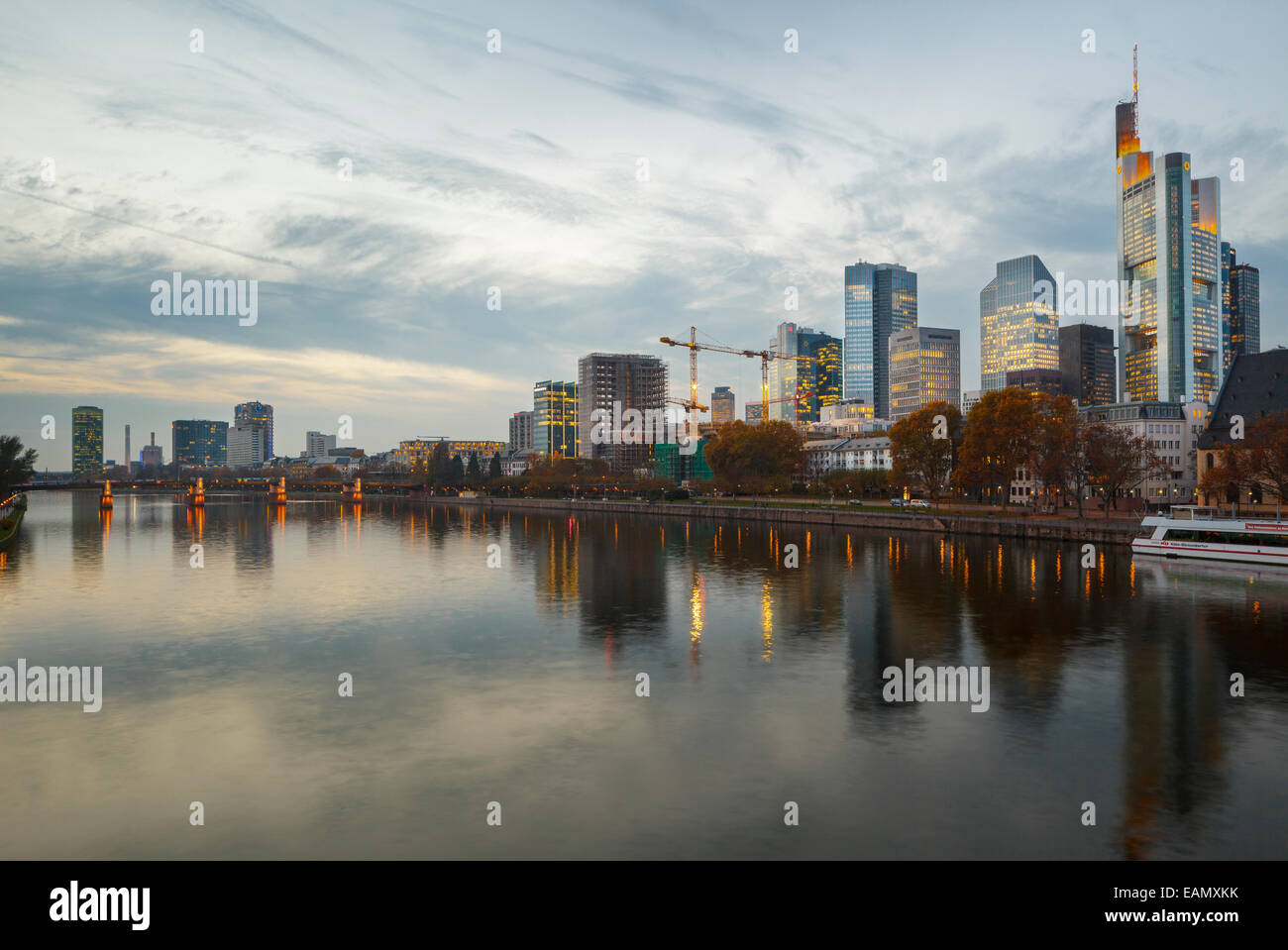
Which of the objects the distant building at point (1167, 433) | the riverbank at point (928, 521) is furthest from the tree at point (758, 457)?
the distant building at point (1167, 433)

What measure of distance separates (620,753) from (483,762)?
299cm

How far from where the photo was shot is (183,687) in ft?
81.4

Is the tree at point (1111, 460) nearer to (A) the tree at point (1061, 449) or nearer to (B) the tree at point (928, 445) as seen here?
(A) the tree at point (1061, 449)

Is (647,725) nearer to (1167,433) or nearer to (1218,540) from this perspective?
(1218,540)

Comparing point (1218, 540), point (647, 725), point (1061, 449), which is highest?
point (1061, 449)

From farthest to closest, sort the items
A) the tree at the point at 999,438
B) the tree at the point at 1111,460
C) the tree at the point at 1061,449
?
the tree at the point at 999,438
the tree at the point at 1061,449
the tree at the point at 1111,460

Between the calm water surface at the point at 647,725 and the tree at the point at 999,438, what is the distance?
43228mm

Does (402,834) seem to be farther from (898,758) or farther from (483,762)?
(898,758)

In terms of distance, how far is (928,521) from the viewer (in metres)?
88.9

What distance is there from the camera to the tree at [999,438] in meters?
87.9

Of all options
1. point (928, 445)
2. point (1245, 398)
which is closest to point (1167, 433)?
point (1245, 398)

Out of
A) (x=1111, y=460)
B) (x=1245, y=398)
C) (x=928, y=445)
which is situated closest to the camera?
(x=1111, y=460)

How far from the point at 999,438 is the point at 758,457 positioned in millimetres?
60594

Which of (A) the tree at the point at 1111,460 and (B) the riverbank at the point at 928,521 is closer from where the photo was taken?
(B) the riverbank at the point at 928,521
